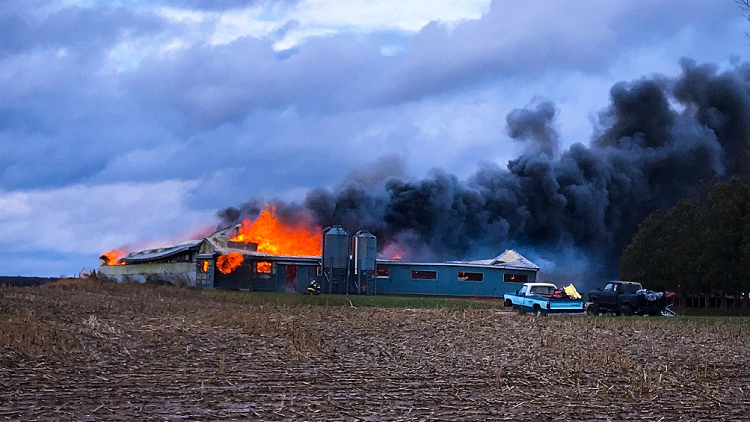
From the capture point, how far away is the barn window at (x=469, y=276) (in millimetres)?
64688

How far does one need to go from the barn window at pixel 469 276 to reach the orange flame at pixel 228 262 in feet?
54.6

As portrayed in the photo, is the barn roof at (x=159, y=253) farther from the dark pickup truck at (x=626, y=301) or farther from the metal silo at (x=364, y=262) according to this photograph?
the dark pickup truck at (x=626, y=301)

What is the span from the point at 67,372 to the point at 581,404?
974 centimetres

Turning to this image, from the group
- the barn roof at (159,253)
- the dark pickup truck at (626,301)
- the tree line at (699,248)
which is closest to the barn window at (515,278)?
the tree line at (699,248)

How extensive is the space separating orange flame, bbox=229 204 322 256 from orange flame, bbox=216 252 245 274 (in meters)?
6.24

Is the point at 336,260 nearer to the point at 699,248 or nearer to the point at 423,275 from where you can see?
the point at 423,275

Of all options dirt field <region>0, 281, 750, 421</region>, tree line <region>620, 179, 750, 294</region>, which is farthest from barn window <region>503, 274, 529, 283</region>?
dirt field <region>0, 281, 750, 421</region>

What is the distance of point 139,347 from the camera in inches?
807

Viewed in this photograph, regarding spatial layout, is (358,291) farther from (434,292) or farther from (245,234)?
(245,234)

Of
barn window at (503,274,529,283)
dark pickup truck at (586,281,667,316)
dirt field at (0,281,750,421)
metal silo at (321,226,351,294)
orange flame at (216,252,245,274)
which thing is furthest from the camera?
barn window at (503,274,529,283)

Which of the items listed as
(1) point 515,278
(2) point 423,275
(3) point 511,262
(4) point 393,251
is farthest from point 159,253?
(1) point 515,278

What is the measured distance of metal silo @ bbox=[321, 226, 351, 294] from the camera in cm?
6347

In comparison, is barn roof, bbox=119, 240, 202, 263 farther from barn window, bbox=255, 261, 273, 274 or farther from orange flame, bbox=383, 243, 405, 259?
orange flame, bbox=383, 243, 405, 259

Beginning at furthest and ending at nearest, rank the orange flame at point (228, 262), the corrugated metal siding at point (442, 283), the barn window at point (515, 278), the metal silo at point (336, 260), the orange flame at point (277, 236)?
the orange flame at point (277, 236) < the barn window at point (515, 278) < the corrugated metal siding at point (442, 283) < the metal silo at point (336, 260) < the orange flame at point (228, 262)
